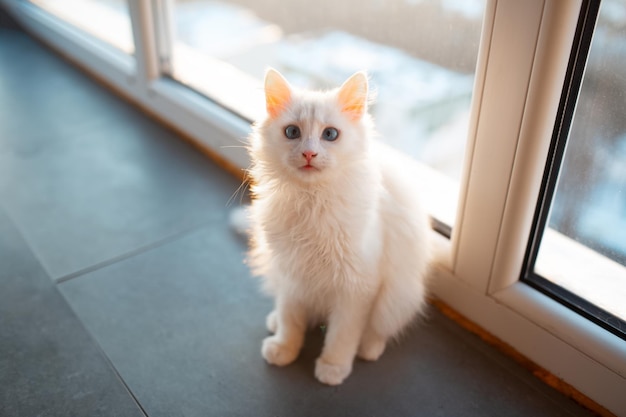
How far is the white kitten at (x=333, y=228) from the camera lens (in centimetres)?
101

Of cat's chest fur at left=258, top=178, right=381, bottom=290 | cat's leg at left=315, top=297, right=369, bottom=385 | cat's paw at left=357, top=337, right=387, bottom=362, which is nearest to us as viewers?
Answer: cat's chest fur at left=258, top=178, right=381, bottom=290

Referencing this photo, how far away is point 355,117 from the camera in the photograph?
103 cm

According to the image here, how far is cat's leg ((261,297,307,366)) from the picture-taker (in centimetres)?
125

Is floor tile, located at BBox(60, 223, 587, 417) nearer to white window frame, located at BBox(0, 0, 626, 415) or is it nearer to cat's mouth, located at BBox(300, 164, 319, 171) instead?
white window frame, located at BBox(0, 0, 626, 415)

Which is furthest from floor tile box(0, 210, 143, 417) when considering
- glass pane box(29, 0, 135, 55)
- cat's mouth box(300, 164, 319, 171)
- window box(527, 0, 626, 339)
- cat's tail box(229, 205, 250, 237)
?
glass pane box(29, 0, 135, 55)

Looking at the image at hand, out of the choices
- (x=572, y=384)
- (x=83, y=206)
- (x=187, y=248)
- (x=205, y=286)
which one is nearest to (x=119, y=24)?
(x=83, y=206)

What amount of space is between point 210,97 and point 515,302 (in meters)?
1.26

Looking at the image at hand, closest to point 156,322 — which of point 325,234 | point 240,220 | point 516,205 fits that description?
point 240,220

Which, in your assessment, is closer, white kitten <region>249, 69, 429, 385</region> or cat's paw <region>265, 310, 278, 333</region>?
white kitten <region>249, 69, 429, 385</region>

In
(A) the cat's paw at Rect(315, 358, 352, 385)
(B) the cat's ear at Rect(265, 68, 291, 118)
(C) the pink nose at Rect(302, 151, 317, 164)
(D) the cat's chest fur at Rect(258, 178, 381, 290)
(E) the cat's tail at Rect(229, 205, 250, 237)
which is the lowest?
(A) the cat's paw at Rect(315, 358, 352, 385)

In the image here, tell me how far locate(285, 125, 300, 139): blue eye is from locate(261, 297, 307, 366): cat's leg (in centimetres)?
40

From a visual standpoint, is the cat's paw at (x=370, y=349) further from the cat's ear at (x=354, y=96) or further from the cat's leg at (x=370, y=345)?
the cat's ear at (x=354, y=96)

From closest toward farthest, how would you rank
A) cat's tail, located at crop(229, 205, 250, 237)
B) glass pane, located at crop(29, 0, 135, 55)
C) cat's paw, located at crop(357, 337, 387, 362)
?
cat's paw, located at crop(357, 337, 387, 362)
cat's tail, located at crop(229, 205, 250, 237)
glass pane, located at crop(29, 0, 135, 55)

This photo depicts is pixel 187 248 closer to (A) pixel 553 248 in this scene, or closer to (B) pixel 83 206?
(B) pixel 83 206
